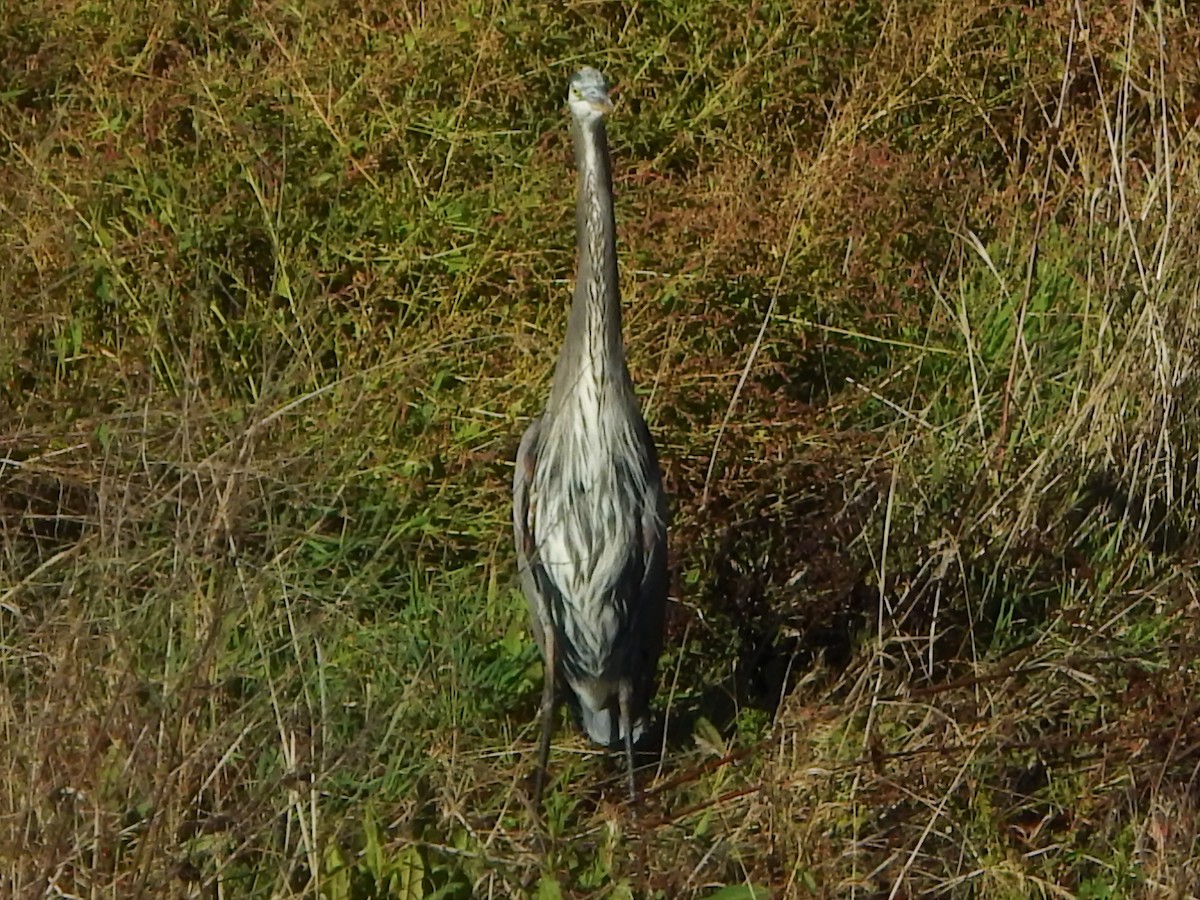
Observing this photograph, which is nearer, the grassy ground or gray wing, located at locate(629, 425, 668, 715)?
the grassy ground

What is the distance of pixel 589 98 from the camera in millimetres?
3465

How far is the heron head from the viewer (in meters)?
3.46

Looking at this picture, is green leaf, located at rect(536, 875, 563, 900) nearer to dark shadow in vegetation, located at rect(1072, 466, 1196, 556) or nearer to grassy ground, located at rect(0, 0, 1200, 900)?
grassy ground, located at rect(0, 0, 1200, 900)

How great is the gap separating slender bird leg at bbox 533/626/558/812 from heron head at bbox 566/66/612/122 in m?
0.98

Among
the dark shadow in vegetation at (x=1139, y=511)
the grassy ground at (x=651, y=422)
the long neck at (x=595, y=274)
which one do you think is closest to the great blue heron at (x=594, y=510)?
the long neck at (x=595, y=274)

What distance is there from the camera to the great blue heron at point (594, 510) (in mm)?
3514

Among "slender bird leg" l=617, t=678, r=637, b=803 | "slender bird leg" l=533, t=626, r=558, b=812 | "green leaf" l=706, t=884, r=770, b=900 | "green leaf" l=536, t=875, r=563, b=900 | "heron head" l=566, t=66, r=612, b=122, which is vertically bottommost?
"slender bird leg" l=617, t=678, r=637, b=803

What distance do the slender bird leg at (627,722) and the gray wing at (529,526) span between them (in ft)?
0.63

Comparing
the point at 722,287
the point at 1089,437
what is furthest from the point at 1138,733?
the point at 722,287

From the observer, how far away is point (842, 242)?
4504 millimetres

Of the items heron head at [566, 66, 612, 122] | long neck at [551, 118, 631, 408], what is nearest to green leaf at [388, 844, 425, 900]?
long neck at [551, 118, 631, 408]

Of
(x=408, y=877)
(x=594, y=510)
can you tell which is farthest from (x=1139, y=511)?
(x=408, y=877)

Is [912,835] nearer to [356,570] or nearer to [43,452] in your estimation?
[356,570]

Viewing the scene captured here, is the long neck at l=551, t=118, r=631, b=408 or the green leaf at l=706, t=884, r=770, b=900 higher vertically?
the long neck at l=551, t=118, r=631, b=408
